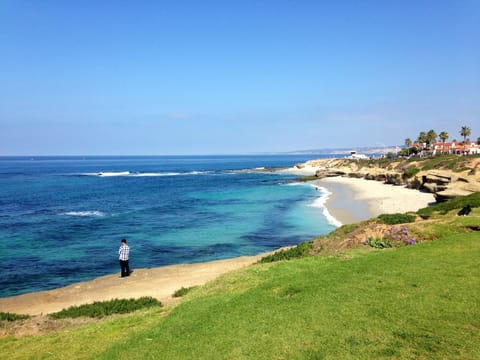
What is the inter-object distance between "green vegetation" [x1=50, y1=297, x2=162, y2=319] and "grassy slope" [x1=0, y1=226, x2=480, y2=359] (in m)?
2.90

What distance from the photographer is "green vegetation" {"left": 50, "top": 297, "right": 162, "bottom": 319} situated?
1435cm

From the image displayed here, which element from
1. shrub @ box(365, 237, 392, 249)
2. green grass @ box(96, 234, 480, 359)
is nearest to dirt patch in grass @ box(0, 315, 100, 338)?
green grass @ box(96, 234, 480, 359)

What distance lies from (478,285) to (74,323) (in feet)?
41.5

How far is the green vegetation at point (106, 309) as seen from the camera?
14.4 metres

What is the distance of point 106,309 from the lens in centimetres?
1466

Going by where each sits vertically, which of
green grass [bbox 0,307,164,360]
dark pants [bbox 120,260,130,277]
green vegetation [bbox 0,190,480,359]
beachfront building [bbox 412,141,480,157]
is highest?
beachfront building [bbox 412,141,480,157]

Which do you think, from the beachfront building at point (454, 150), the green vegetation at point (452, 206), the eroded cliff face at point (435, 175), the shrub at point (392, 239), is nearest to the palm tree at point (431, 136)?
the beachfront building at point (454, 150)

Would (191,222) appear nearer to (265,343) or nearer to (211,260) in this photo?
(211,260)

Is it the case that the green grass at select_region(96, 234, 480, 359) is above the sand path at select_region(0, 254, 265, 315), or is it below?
above

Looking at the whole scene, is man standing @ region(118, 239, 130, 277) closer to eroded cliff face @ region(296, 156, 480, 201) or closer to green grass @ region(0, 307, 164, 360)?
green grass @ region(0, 307, 164, 360)

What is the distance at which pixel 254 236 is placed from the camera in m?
34.8

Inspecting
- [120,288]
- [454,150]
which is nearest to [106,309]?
[120,288]

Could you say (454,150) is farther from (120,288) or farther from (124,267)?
(120,288)

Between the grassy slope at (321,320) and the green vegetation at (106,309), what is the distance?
2.90 m
